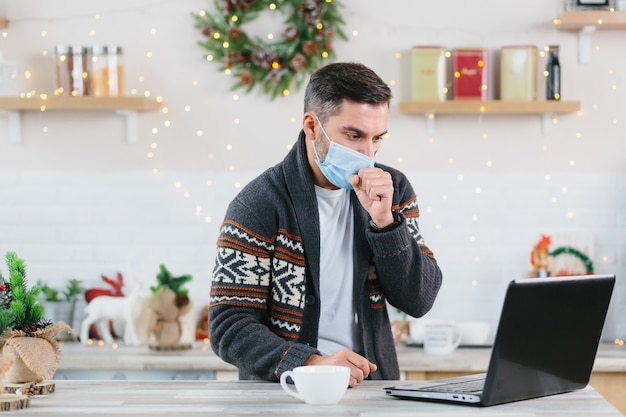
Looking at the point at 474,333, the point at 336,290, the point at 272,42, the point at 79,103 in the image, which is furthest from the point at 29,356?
the point at 272,42

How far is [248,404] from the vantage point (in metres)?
1.86

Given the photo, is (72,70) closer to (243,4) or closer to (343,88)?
(243,4)

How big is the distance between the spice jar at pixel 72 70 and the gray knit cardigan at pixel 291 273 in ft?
5.83

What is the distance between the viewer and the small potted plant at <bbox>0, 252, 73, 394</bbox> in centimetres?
198

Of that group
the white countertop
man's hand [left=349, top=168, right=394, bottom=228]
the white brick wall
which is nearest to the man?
man's hand [left=349, top=168, right=394, bottom=228]

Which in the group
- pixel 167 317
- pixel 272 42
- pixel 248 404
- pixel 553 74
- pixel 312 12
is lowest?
pixel 167 317

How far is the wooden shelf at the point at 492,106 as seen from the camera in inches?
151

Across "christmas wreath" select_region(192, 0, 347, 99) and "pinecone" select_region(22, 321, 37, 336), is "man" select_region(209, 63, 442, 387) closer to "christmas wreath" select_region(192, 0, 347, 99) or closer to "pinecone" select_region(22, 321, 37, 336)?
"pinecone" select_region(22, 321, 37, 336)

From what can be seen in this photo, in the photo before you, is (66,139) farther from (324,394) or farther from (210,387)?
(324,394)

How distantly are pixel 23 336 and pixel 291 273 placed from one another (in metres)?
0.63

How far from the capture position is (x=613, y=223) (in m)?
3.98

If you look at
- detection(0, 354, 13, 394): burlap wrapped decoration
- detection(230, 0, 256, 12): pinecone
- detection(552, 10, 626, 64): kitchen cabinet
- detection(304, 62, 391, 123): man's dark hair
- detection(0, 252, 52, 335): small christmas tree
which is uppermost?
detection(230, 0, 256, 12): pinecone

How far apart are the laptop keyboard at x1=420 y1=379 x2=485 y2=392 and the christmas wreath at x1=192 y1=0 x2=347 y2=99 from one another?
2.17 metres

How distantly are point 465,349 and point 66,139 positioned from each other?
1.88 meters
